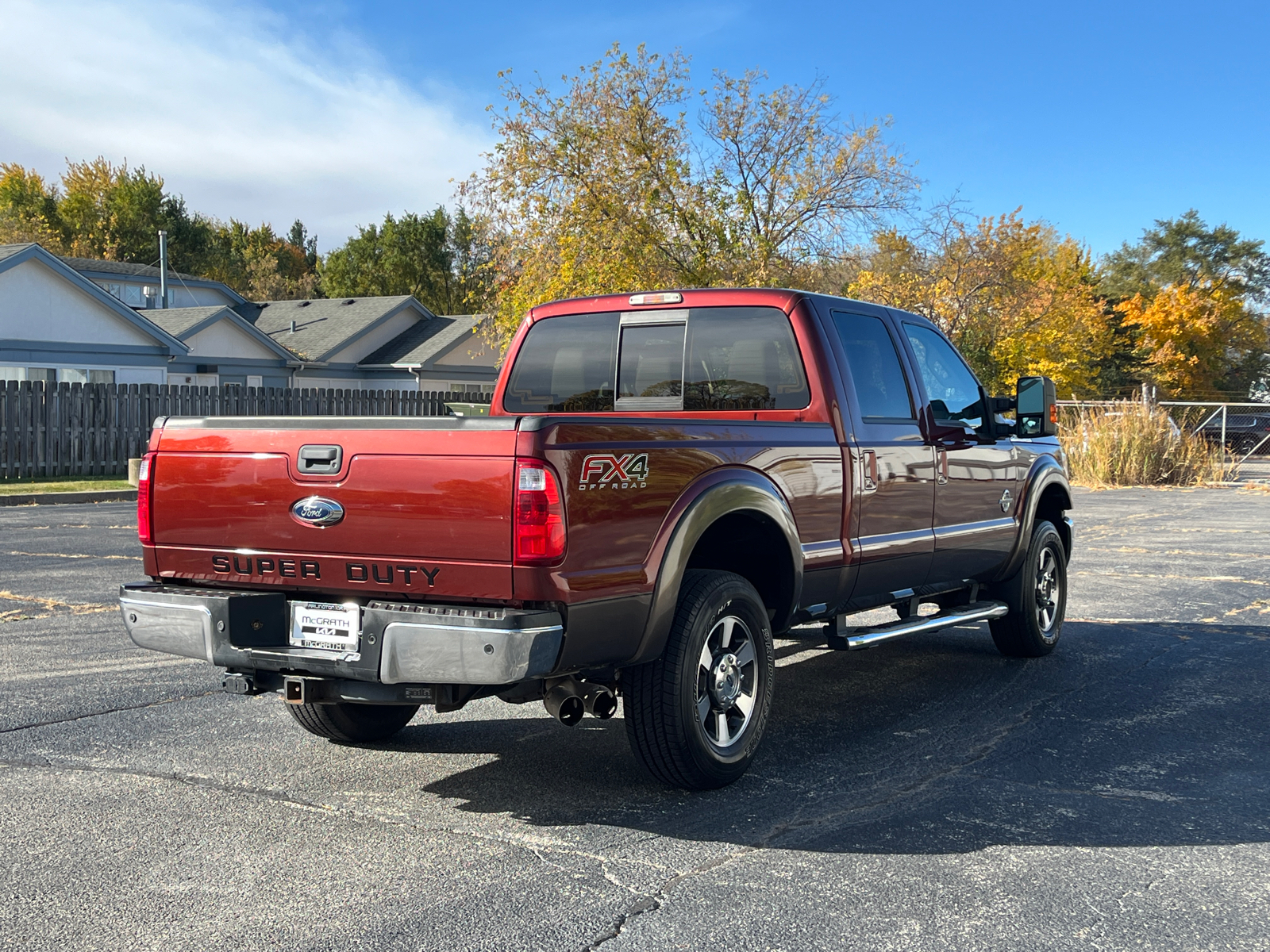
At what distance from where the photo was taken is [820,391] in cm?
604

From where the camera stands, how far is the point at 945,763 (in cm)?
559

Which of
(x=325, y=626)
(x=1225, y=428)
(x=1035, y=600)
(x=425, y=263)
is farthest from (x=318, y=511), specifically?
(x=425, y=263)

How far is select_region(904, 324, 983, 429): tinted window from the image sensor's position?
23.6 ft

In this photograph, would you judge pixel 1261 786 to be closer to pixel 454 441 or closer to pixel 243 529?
pixel 454 441

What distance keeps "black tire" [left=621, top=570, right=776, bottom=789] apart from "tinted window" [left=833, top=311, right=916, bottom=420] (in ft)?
4.90

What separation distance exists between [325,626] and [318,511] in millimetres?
426

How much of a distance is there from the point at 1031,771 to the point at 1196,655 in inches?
136

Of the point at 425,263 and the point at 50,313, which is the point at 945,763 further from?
the point at 425,263

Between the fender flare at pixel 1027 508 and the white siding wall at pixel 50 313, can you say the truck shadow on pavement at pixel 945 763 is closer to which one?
the fender flare at pixel 1027 508

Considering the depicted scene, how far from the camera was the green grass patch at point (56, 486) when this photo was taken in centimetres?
2152

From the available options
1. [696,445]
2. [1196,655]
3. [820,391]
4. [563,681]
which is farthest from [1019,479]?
[563,681]

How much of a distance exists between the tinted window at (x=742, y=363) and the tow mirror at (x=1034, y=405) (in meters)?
2.04

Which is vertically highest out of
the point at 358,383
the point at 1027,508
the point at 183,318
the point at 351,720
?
the point at 183,318

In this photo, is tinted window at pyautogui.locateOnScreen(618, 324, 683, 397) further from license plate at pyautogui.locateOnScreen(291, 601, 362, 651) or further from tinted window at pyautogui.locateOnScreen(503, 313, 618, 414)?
license plate at pyautogui.locateOnScreen(291, 601, 362, 651)
